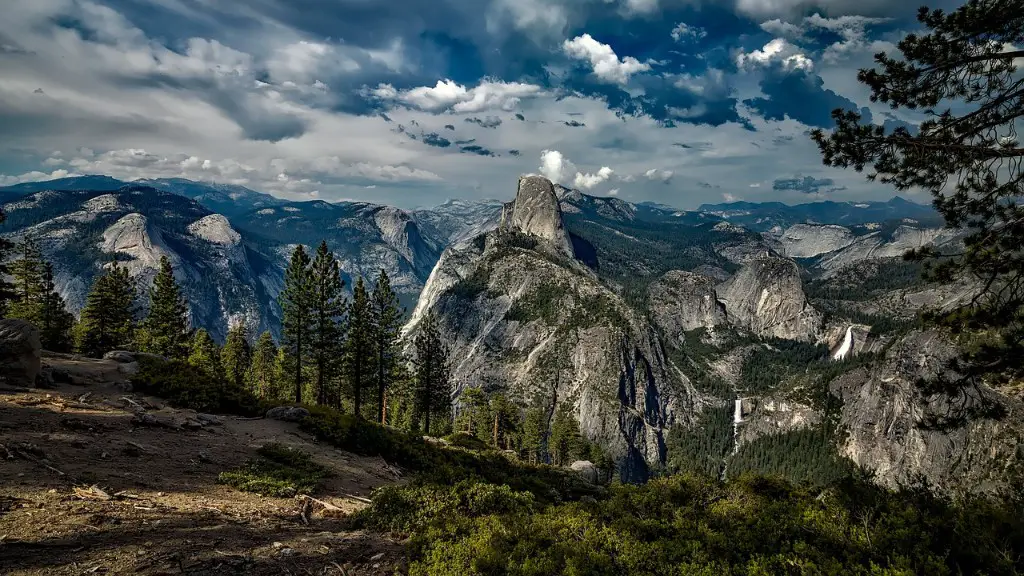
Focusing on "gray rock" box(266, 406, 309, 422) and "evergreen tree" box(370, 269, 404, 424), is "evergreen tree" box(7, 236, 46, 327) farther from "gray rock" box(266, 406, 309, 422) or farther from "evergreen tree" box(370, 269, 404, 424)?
"gray rock" box(266, 406, 309, 422)

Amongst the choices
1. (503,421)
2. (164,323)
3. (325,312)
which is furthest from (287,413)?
(503,421)

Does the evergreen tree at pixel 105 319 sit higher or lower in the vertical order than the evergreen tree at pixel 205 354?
higher

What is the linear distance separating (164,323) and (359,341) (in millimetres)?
24818

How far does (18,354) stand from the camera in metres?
19.2

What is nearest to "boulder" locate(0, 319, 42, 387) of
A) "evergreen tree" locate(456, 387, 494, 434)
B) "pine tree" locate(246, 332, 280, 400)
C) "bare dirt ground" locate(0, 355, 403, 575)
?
"bare dirt ground" locate(0, 355, 403, 575)

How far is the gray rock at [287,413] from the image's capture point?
25156 millimetres

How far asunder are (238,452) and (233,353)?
190 feet

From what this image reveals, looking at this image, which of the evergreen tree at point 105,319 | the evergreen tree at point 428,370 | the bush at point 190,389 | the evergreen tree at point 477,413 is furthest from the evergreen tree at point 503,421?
the evergreen tree at point 105,319

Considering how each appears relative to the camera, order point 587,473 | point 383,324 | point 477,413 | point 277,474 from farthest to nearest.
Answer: point 477,413 < point 383,324 < point 587,473 < point 277,474

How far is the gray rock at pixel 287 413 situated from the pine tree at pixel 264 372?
43633mm

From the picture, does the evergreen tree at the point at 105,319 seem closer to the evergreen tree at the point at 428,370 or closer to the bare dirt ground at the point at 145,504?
the evergreen tree at the point at 428,370

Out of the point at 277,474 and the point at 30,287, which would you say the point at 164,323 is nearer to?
the point at 30,287

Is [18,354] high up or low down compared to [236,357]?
up

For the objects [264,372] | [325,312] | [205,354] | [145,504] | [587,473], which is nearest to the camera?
[145,504]
